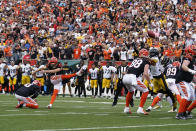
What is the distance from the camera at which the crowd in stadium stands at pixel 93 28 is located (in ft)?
85.8

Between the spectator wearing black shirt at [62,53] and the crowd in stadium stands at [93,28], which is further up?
the crowd in stadium stands at [93,28]

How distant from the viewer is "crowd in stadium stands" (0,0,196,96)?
1030 inches

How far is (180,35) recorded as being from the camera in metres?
26.5

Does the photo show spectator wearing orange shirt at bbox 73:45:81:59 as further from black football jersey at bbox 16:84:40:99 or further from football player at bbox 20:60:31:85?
black football jersey at bbox 16:84:40:99

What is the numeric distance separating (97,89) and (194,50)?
43.9 ft

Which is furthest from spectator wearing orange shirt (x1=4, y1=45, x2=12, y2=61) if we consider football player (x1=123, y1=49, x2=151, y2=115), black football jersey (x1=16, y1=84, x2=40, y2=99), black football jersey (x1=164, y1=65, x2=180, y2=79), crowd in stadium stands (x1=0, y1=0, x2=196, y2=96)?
football player (x1=123, y1=49, x2=151, y2=115)

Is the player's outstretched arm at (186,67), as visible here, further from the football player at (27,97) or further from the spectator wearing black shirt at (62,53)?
the spectator wearing black shirt at (62,53)

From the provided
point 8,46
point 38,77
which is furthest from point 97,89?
point 8,46

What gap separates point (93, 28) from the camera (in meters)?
31.7

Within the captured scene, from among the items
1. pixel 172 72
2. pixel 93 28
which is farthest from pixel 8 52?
pixel 172 72

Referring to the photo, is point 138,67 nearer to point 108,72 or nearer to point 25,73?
point 108,72

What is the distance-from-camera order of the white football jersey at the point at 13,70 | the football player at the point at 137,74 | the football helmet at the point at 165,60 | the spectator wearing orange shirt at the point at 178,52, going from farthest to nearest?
the white football jersey at the point at 13,70 < the spectator wearing orange shirt at the point at 178,52 < the football helmet at the point at 165,60 < the football player at the point at 137,74

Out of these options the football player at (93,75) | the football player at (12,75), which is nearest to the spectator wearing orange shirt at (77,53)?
the football player at (93,75)

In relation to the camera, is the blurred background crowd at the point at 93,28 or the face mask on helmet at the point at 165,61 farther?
the blurred background crowd at the point at 93,28
